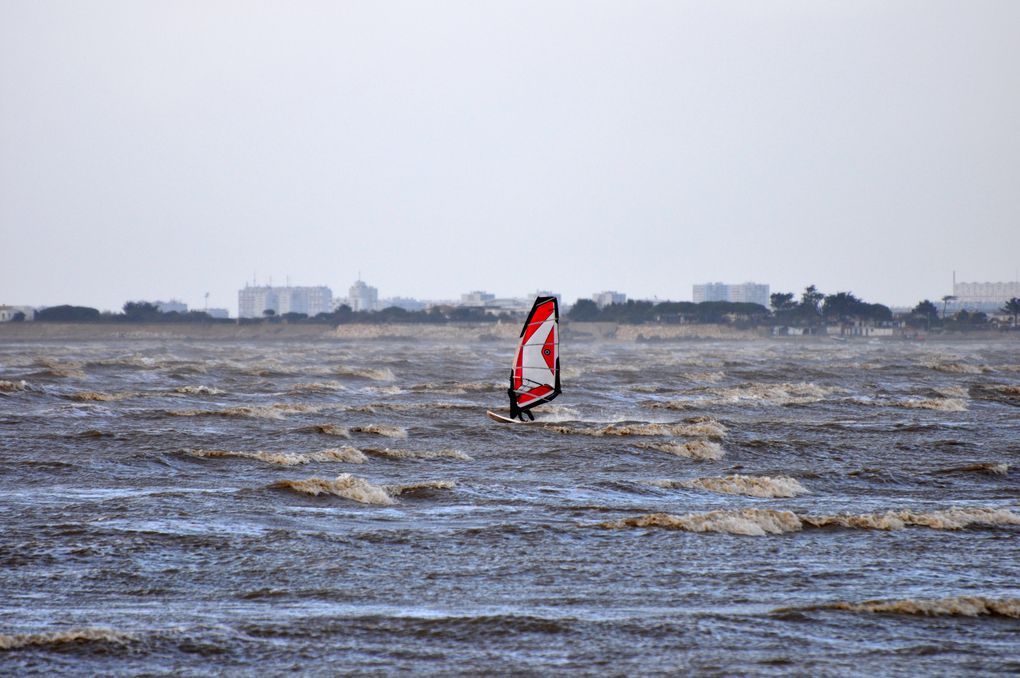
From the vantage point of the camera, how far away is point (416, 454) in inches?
883

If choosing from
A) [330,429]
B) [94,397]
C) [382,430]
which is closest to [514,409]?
[382,430]

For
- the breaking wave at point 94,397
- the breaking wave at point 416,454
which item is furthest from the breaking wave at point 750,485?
the breaking wave at point 94,397

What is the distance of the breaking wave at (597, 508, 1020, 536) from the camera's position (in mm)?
14641

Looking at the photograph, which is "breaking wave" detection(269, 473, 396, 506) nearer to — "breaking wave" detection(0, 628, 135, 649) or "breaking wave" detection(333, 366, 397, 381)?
"breaking wave" detection(0, 628, 135, 649)

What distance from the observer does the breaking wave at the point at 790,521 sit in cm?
1464

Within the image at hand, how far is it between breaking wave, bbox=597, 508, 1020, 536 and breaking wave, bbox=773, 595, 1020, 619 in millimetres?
3629

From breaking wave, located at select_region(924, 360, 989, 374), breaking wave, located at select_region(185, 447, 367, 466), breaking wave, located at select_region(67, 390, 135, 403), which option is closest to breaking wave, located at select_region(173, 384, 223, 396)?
breaking wave, located at select_region(67, 390, 135, 403)

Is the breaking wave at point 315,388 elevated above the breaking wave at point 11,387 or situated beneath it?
situated beneath

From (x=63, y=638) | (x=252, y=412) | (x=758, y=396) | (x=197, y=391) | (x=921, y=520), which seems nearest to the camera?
(x=63, y=638)

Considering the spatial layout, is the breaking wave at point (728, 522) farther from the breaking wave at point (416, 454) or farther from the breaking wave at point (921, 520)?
the breaking wave at point (416, 454)

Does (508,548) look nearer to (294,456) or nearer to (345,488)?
(345,488)

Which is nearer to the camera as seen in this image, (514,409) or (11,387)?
(514,409)

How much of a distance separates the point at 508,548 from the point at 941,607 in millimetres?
4574

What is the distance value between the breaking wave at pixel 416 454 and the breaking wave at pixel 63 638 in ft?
40.3
